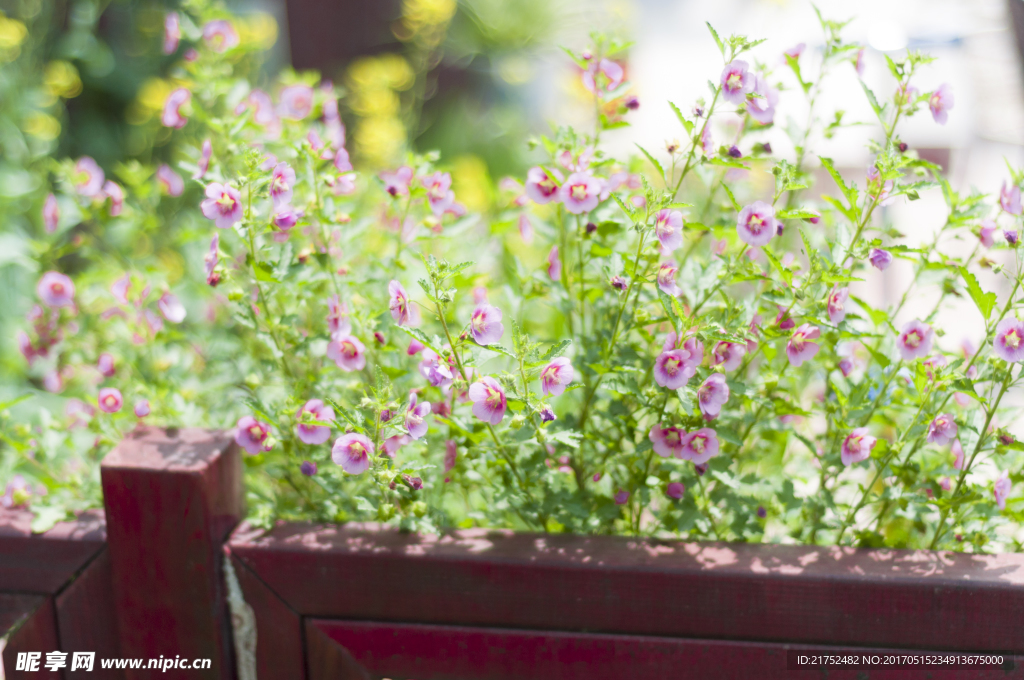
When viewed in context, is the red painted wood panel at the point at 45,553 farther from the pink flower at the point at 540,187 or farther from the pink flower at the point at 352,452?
the pink flower at the point at 540,187

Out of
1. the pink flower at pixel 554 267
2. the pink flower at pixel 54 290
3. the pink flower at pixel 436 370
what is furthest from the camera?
the pink flower at pixel 54 290

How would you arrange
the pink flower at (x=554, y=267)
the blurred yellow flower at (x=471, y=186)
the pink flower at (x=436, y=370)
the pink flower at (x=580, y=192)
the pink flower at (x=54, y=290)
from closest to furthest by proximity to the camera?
the pink flower at (x=436, y=370) < the pink flower at (x=580, y=192) < the pink flower at (x=554, y=267) < the pink flower at (x=54, y=290) < the blurred yellow flower at (x=471, y=186)

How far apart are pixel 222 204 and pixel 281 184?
75 mm

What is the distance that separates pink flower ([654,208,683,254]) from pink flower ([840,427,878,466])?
0.33m

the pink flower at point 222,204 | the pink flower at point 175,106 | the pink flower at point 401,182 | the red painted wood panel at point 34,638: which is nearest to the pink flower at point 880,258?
the pink flower at point 401,182

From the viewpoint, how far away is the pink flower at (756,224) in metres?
0.85

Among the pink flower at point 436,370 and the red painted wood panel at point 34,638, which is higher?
the pink flower at point 436,370

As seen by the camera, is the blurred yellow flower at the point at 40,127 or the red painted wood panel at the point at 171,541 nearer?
the red painted wood panel at the point at 171,541

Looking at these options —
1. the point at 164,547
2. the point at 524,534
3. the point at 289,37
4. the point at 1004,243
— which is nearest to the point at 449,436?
the point at 524,534

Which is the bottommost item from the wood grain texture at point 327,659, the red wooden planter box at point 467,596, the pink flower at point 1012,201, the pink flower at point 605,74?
the wood grain texture at point 327,659

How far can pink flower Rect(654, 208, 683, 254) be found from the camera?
86cm

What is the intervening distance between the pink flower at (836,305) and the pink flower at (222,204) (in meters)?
0.70

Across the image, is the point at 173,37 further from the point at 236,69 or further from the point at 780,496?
the point at 780,496

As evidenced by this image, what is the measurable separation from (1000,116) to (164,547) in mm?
2635
